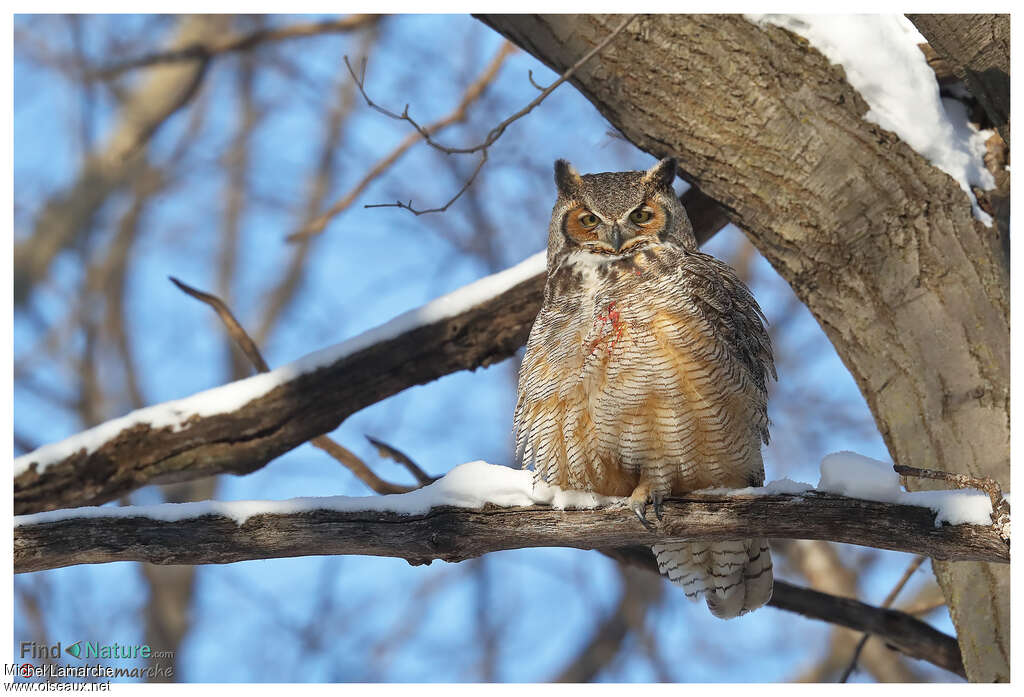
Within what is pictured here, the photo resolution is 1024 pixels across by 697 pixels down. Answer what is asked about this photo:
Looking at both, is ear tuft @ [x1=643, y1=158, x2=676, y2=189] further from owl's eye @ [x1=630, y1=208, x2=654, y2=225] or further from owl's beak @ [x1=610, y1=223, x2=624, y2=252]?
owl's beak @ [x1=610, y1=223, x2=624, y2=252]

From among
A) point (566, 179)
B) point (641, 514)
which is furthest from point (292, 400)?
point (641, 514)

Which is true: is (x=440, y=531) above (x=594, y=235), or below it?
below

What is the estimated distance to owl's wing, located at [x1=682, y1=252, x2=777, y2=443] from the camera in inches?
120

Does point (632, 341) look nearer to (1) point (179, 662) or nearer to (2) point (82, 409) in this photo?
(1) point (179, 662)

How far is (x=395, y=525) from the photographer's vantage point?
2.63 meters

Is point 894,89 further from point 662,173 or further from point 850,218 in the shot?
point 662,173

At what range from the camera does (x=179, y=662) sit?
6.83 m

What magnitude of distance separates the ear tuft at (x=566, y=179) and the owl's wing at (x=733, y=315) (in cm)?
49

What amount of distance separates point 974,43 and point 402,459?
8.23 ft

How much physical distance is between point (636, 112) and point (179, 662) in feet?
17.2

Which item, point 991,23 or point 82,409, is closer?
point 991,23

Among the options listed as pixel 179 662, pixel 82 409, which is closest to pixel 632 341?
pixel 179 662

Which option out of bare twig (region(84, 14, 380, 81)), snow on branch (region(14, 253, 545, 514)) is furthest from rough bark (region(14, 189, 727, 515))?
bare twig (region(84, 14, 380, 81))

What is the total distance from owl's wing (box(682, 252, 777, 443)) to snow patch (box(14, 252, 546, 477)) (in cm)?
104
